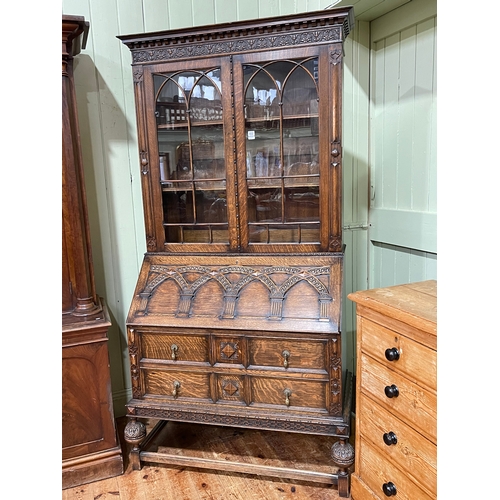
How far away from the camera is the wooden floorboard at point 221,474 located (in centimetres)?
183

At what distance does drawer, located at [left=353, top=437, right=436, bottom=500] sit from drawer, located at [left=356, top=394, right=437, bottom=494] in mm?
22

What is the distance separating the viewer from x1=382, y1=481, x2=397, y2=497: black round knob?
1.48 metres

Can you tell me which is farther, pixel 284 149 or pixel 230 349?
pixel 284 149

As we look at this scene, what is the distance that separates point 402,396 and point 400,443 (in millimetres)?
176

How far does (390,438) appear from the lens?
1463 mm

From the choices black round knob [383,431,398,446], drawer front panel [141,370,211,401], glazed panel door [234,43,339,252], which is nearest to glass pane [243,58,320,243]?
glazed panel door [234,43,339,252]

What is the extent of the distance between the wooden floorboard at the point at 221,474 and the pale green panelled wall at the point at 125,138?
0.51 metres

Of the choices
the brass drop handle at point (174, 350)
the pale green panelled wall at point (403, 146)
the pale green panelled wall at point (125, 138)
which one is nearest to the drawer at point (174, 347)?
the brass drop handle at point (174, 350)

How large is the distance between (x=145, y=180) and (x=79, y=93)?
25.8 inches

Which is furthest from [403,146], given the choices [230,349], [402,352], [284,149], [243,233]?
[230,349]

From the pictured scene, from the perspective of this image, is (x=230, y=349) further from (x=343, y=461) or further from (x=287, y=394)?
(x=343, y=461)

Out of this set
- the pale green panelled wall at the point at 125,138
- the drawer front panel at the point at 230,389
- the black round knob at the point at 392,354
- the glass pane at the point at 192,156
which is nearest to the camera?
the black round knob at the point at 392,354

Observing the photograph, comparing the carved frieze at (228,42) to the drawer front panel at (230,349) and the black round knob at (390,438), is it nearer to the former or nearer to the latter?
the drawer front panel at (230,349)

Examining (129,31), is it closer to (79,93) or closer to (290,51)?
(79,93)
